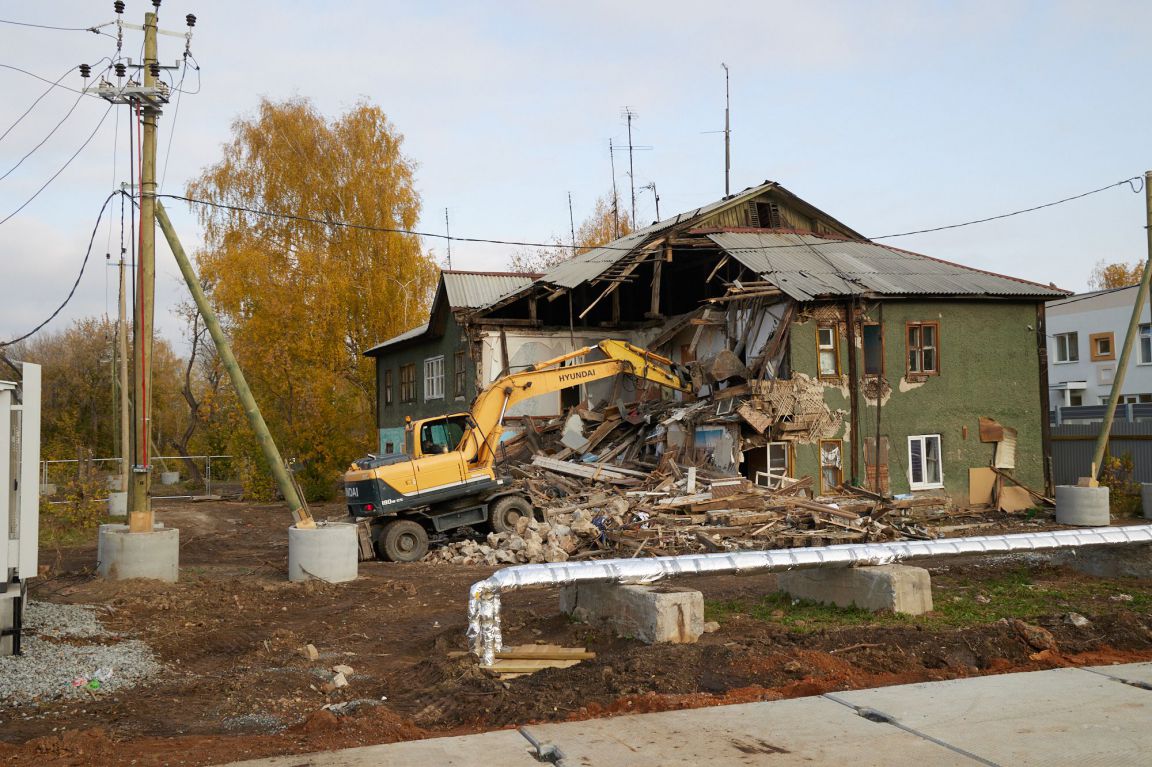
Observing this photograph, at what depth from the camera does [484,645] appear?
328 inches

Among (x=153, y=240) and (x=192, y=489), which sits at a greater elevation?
(x=153, y=240)

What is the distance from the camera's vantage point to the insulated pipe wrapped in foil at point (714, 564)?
8.42 meters

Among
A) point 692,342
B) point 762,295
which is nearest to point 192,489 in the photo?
point 692,342

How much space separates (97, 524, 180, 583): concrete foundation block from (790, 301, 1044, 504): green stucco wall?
1428 centimetres

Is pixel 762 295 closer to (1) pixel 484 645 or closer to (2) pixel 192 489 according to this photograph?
(1) pixel 484 645

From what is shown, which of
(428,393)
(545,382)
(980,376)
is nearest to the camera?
(545,382)

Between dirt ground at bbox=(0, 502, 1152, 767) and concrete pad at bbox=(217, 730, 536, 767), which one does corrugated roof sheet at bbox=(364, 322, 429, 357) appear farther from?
concrete pad at bbox=(217, 730, 536, 767)

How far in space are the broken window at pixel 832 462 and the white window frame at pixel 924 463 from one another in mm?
2082

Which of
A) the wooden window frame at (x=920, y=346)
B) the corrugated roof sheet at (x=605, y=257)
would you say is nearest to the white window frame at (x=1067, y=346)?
the corrugated roof sheet at (x=605, y=257)

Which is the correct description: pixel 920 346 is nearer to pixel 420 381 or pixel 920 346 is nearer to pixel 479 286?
pixel 479 286

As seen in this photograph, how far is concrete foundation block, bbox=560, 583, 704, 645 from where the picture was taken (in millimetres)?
8938

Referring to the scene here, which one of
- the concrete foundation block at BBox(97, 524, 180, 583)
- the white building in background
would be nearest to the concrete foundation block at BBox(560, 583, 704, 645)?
the concrete foundation block at BBox(97, 524, 180, 583)

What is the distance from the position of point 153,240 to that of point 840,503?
13.9 metres

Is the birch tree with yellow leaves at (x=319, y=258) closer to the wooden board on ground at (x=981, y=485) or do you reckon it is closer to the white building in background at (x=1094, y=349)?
the wooden board on ground at (x=981, y=485)
